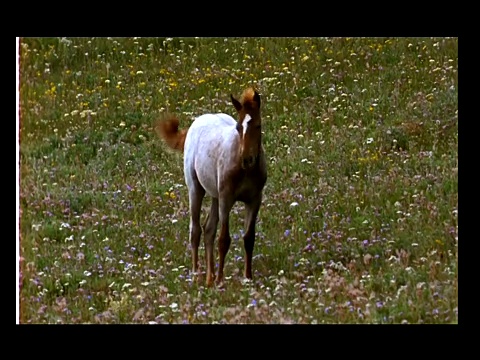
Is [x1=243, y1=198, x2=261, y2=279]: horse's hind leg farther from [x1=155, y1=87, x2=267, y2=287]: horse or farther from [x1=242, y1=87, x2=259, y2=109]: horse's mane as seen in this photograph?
[x1=242, y1=87, x2=259, y2=109]: horse's mane

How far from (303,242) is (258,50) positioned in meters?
7.35

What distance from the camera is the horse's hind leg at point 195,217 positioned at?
12969mm

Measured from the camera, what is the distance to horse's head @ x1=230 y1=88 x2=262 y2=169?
1127 centimetres

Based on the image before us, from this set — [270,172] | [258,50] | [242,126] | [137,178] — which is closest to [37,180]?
[137,178]

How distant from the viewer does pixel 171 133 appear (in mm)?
13703

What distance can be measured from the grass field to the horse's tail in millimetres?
1242

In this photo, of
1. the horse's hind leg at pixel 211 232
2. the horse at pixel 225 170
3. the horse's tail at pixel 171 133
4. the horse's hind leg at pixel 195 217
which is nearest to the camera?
the horse at pixel 225 170

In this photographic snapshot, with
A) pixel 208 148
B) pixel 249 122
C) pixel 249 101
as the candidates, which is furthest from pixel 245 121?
pixel 208 148

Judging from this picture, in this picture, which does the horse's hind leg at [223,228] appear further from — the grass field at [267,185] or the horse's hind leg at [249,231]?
the grass field at [267,185]

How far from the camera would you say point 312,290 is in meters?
11.1

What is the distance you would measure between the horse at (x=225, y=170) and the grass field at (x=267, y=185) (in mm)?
472

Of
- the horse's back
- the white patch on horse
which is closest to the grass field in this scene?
the horse's back

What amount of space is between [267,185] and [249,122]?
428 centimetres

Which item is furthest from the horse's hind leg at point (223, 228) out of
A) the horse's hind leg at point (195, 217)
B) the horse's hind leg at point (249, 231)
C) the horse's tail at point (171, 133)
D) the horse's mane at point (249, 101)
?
the horse's tail at point (171, 133)
